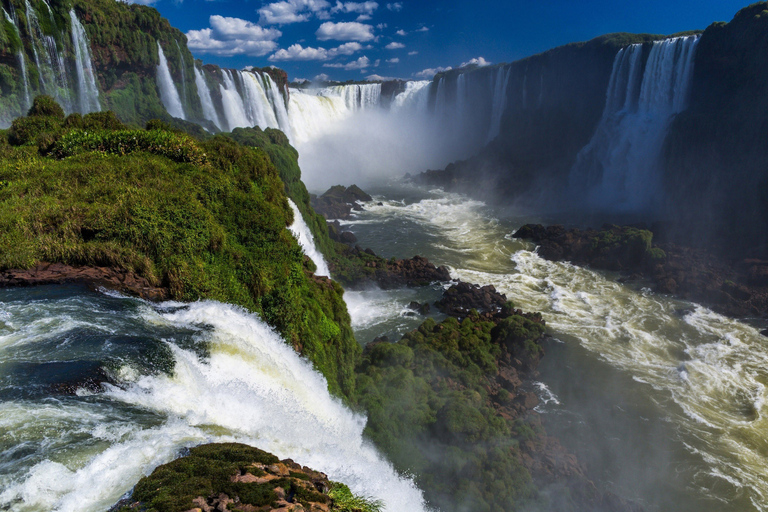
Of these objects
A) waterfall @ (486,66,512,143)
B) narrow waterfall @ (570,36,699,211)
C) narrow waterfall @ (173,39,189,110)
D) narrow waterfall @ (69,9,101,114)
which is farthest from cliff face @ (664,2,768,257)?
narrow waterfall @ (173,39,189,110)

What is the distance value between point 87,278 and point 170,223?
6.89 ft

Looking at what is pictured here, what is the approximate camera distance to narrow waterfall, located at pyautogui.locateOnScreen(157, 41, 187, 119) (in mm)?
36375

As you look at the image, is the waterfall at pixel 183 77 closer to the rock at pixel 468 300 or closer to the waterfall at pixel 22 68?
the waterfall at pixel 22 68

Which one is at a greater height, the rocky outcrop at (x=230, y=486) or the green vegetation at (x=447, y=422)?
the rocky outcrop at (x=230, y=486)

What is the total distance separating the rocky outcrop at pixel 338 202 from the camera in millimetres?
32094

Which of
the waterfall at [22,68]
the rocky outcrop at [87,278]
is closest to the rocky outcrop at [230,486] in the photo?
the rocky outcrop at [87,278]

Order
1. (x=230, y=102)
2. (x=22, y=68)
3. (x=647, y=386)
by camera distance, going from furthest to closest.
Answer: (x=230, y=102), (x=22, y=68), (x=647, y=386)

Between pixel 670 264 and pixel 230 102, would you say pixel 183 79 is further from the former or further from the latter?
pixel 670 264

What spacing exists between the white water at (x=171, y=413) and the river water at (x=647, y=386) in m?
6.59

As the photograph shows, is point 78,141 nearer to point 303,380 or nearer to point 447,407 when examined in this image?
point 303,380

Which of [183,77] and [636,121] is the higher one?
[183,77]

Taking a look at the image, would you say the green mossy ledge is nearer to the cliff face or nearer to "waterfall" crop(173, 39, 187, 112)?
the cliff face

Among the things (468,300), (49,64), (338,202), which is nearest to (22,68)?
(49,64)

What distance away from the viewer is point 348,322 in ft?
37.6
